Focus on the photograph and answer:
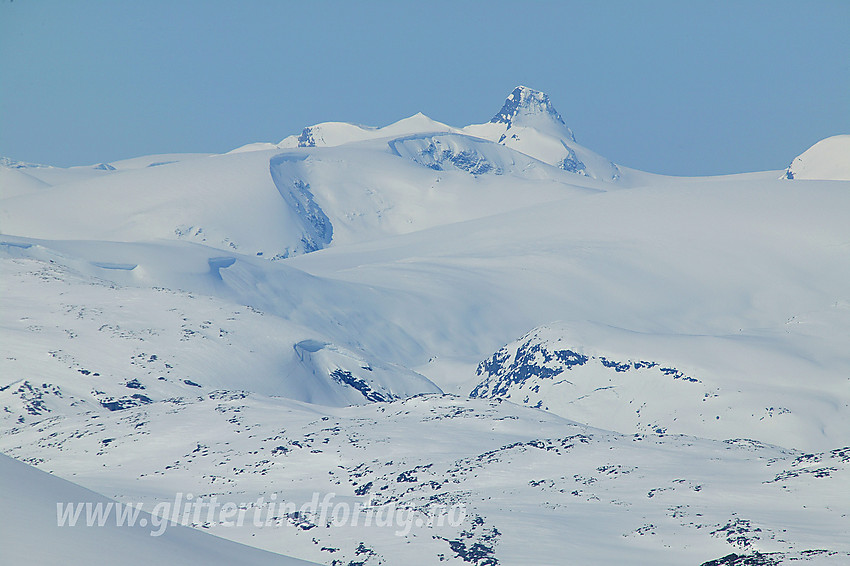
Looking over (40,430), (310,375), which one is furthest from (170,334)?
(40,430)

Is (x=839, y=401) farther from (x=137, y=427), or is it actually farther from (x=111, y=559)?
(x=111, y=559)

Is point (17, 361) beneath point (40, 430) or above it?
above

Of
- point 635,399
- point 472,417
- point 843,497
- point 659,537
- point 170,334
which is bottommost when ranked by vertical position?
point 659,537

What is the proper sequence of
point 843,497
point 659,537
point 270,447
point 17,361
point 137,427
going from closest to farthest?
point 659,537
point 843,497
point 270,447
point 137,427
point 17,361

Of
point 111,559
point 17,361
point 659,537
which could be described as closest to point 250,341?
point 17,361

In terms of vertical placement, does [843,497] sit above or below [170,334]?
below

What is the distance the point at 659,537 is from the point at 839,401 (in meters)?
135

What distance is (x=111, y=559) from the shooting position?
20.4 m

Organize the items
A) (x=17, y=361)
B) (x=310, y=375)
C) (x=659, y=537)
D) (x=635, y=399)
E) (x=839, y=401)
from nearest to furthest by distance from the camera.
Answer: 1. (x=659, y=537)
2. (x=17, y=361)
3. (x=310, y=375)
4. (x=839, y=401)
5. (x=635, y=399)

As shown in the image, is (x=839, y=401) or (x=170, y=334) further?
(x=839, y=401)

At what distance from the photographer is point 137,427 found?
8044 centimetres

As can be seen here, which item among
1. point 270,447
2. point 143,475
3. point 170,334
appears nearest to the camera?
point 143,475

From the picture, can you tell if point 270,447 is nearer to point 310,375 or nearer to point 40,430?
point 40,430

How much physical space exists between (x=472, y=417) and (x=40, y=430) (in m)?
37.3
